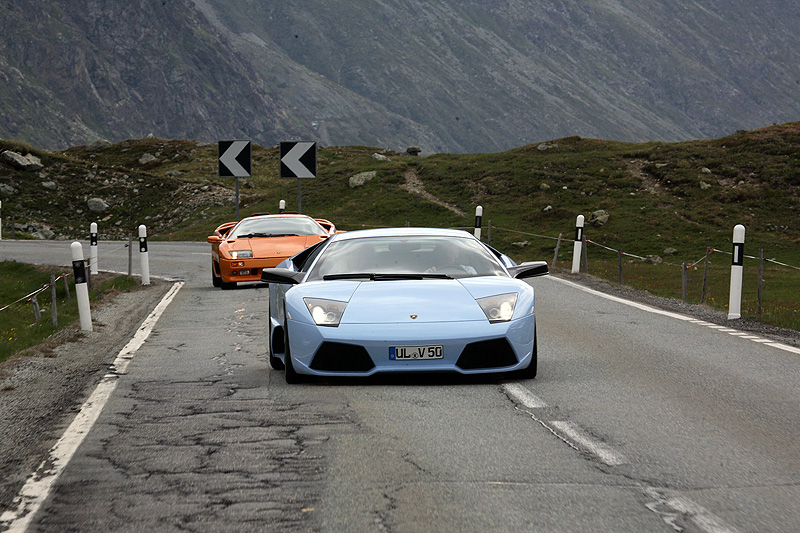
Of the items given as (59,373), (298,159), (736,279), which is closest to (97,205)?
(298,159)

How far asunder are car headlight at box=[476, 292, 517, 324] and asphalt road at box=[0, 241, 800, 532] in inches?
21.5

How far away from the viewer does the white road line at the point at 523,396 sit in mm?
7250

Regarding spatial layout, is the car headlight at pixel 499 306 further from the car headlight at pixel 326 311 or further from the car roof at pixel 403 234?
the car roof at pixel 403 234

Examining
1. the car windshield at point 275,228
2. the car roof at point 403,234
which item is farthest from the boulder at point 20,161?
the car roof at point 403,234

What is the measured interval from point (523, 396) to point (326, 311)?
5.40ft

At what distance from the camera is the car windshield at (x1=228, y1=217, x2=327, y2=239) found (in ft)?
63.2

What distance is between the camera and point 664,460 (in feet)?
18.5

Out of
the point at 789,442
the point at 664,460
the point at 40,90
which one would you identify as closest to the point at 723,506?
the point at 664,460

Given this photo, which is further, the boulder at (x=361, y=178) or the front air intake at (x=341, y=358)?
the boulder at (x=361, y=178)

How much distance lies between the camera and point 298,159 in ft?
84.2

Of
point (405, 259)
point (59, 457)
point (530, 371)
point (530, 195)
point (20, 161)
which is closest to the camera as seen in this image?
point (59, 457)

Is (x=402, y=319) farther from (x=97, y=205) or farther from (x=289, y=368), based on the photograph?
(x=97, y=205)

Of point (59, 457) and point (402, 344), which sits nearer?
point (59, 457)

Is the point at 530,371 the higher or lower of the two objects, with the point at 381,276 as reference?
lower
